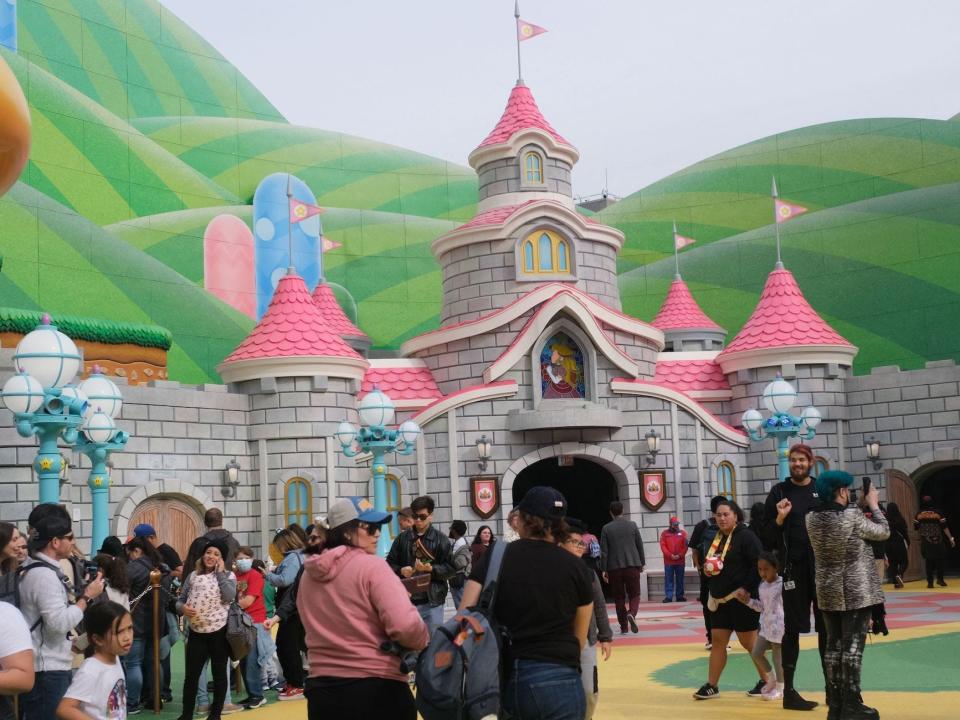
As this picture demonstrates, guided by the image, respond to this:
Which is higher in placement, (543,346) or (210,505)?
(543,346)

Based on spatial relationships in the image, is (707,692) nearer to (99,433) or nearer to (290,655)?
(290,655)

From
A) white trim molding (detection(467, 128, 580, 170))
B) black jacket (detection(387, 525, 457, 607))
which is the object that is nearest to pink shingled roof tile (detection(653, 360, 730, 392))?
white trim molding (detection(467, 128, 580, 170))

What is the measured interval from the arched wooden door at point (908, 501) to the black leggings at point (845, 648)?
57.5 feet

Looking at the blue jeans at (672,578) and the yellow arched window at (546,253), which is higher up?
the yellow arched window at (546,253)

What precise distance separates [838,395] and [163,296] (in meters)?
16.2

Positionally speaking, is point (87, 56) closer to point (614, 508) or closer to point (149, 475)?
point (149, 475)

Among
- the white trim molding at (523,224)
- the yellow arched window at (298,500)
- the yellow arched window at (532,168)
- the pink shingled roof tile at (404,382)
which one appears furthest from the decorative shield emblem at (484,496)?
the yellow arched window at (532,168)

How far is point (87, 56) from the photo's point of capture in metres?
35.9

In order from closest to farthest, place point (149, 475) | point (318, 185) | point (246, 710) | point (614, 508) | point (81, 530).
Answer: point (246, 710) → point (614, 508) → point (81, 530) → point (149, 475) → point (318, 185)

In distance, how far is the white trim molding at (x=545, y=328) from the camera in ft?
82.7

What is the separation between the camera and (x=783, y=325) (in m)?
26.8

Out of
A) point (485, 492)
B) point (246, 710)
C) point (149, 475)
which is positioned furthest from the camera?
point (485, 492)

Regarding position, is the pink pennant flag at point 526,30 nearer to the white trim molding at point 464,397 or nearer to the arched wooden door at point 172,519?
the white trim molding at point 464,397

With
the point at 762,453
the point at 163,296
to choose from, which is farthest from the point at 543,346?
the point at 163,296
